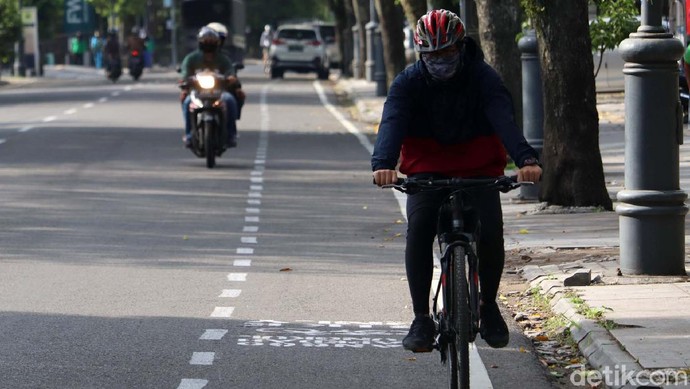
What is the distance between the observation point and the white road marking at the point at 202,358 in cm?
848

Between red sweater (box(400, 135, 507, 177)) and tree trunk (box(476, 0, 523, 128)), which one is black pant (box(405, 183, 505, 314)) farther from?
tree trunk (box(476, 0, 523, 128))

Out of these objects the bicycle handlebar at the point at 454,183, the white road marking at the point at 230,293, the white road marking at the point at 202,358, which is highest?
the bicycle handlebar at the point at 454,183

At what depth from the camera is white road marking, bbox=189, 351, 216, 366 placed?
8.48 metres

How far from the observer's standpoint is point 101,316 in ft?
33.0

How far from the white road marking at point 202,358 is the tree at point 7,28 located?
2177 inches

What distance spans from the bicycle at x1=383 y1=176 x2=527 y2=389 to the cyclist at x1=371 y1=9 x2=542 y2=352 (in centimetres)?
11

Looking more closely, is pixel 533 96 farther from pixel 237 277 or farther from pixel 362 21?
pixel 362 21

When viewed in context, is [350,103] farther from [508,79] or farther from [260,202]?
[260,202]

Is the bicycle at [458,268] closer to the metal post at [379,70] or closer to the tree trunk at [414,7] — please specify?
the tree trunk at [414,7]

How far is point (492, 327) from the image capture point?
7672 millimetres

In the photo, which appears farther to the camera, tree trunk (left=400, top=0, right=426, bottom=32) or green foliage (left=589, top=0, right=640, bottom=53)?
tree trunk (left=400, top=0, right=426, bottom=32)

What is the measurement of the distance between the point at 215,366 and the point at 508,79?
1270cm

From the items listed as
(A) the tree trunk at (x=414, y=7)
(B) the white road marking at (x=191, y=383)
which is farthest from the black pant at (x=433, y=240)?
(A) the tree trunk at (x=414, y=7)

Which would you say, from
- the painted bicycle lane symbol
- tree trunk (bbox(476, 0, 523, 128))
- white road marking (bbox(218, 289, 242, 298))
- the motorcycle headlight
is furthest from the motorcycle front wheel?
the painted bicycle lane symbol
